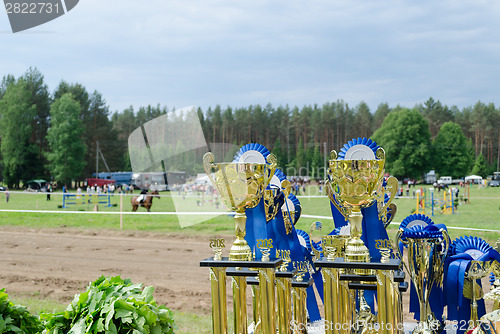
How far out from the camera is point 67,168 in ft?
173

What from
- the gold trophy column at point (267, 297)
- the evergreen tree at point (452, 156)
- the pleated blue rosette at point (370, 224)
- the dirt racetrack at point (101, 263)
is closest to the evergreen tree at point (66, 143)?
the dirt racetrack at point (101, 263)

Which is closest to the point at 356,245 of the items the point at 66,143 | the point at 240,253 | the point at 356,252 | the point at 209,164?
the point at 356,252

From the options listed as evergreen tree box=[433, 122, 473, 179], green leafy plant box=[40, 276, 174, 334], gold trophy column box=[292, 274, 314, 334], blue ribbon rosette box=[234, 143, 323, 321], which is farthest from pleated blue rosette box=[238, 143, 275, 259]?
evergreen tree box=[433, 122, 473, 179]

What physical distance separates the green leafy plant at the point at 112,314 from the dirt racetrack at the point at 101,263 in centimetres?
435

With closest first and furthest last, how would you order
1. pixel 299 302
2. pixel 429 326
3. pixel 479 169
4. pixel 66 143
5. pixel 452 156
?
pixel 429 326 < pixel 299 302 < pixel 66 143 < pixel 452 156 < pixel 479 169

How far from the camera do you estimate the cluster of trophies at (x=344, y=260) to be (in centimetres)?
235

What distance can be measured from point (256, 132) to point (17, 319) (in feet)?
213

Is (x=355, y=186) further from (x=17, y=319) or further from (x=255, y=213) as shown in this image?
(x=17, y=319)

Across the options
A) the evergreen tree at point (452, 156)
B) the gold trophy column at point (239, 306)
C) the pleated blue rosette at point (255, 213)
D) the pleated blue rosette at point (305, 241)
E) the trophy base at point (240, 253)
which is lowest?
the gold trophy column at point (239, 306)

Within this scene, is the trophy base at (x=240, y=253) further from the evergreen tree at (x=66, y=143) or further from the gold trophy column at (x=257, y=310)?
the evergreen tree at (x=66, y=143)

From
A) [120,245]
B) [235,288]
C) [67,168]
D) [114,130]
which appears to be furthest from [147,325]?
[114,130]

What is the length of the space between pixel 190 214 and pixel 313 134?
180 ft

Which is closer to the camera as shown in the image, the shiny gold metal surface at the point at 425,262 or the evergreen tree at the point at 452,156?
the shiny gold metal surface at the point at 425,262

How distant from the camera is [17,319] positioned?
280cm
